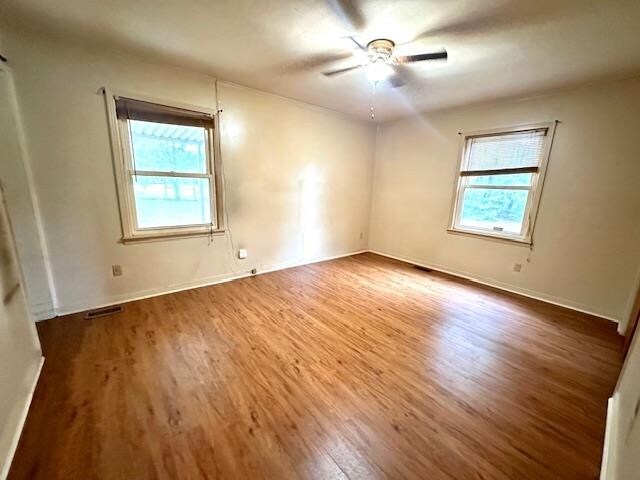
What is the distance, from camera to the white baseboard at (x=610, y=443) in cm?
120

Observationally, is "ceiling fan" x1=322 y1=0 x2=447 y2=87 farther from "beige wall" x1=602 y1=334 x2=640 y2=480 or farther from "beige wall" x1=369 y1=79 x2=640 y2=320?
"beige wall" x1=602 y1=334 x2=640 y2=480

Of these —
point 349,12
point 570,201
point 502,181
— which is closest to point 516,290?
point 570,201

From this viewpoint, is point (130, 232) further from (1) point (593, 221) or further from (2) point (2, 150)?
(1) point (593, 221)

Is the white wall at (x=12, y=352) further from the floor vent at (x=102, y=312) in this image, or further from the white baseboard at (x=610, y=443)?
the white baseboard at (x=610, y=443)

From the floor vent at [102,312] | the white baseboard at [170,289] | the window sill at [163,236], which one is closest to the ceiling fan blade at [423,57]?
the window sill at [163,236]

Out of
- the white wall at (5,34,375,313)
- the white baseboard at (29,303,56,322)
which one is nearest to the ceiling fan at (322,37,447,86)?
the white wall at (5,34,375,313)

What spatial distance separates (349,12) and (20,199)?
3.02 meters

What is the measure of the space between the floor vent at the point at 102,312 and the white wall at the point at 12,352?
68 centimetres

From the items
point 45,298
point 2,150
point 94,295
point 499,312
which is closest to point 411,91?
point 499,312

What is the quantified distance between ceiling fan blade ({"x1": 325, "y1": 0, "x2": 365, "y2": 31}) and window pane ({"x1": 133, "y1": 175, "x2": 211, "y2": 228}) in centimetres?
223

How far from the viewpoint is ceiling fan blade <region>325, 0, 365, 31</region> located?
170 cm

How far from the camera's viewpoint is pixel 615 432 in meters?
1.37

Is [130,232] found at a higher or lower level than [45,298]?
higher

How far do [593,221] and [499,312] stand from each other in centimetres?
142
